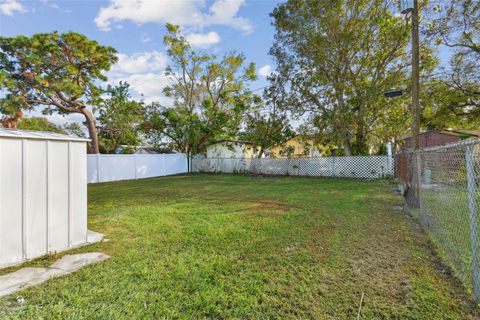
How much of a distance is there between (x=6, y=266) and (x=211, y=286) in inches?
94.1

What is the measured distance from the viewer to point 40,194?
290cm

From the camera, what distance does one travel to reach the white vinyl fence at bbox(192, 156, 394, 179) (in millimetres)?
10891

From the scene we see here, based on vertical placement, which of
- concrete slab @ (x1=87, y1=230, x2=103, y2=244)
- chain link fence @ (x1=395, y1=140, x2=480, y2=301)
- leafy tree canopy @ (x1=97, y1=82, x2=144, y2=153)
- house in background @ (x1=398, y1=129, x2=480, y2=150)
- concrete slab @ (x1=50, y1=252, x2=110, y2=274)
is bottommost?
concrete slab @ (x1=50, y1=252, x2=110, y2=274)

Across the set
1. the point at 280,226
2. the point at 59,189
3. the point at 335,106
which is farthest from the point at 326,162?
the point at 59,189

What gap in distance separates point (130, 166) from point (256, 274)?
Result: 12.6m

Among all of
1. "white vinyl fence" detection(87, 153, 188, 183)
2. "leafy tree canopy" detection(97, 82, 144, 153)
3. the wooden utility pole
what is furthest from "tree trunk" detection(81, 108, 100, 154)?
the wooden utility pole

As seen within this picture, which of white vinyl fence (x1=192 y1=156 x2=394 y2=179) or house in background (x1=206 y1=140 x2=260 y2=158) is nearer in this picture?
white vinyl fence (x1=192 y1=156 x2=394 y2=179)

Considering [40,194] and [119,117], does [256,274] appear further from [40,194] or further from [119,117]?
[119,117]

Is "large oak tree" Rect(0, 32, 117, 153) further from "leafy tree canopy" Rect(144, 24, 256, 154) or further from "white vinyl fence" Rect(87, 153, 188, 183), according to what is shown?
"leafy tree canopy" Rect(144, 24, 256, 154)

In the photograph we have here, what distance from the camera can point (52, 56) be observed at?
37.1 ft

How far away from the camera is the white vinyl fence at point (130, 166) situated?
1179cm

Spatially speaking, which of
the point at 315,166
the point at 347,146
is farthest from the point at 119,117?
the point at 347,146

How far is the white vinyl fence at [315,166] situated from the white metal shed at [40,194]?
36.4 ft

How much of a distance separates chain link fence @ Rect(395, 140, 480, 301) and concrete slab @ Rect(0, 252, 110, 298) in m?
3.92
